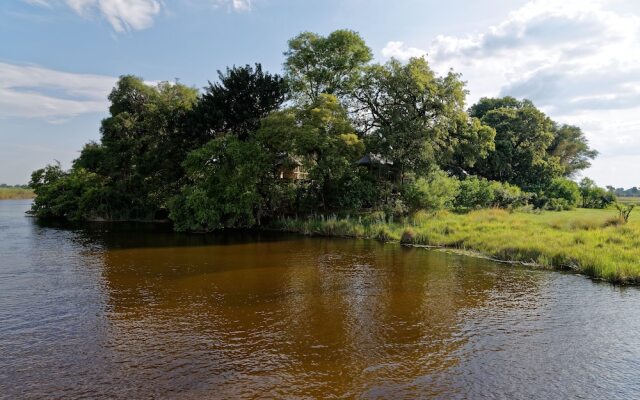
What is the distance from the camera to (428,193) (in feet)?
107

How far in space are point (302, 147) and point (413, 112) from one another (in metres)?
10.1

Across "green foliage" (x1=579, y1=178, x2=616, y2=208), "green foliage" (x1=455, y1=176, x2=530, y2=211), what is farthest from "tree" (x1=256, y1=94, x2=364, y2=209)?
"green foliage" (x1=579, y1=178, x2=616, y2=208)

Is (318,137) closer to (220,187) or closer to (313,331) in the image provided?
(220,187)

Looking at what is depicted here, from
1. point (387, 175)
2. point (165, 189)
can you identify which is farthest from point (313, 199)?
point (165, 189)

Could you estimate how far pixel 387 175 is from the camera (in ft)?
121

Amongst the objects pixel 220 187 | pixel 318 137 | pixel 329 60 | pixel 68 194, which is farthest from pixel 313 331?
pixel 68 194

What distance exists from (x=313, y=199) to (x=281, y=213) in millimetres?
3492

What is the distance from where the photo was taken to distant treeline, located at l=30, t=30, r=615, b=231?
109 ft

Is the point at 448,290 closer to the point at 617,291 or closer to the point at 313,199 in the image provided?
the point at 617,291

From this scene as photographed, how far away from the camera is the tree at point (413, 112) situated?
110 feet

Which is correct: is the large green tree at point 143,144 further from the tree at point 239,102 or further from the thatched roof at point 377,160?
the thatched roof at point 377,160

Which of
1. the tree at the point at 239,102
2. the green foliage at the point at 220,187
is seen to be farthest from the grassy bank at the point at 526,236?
the tree at the point at 239,102

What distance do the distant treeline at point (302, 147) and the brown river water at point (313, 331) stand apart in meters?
14.1

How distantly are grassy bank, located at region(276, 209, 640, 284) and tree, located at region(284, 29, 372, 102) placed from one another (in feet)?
44.2
